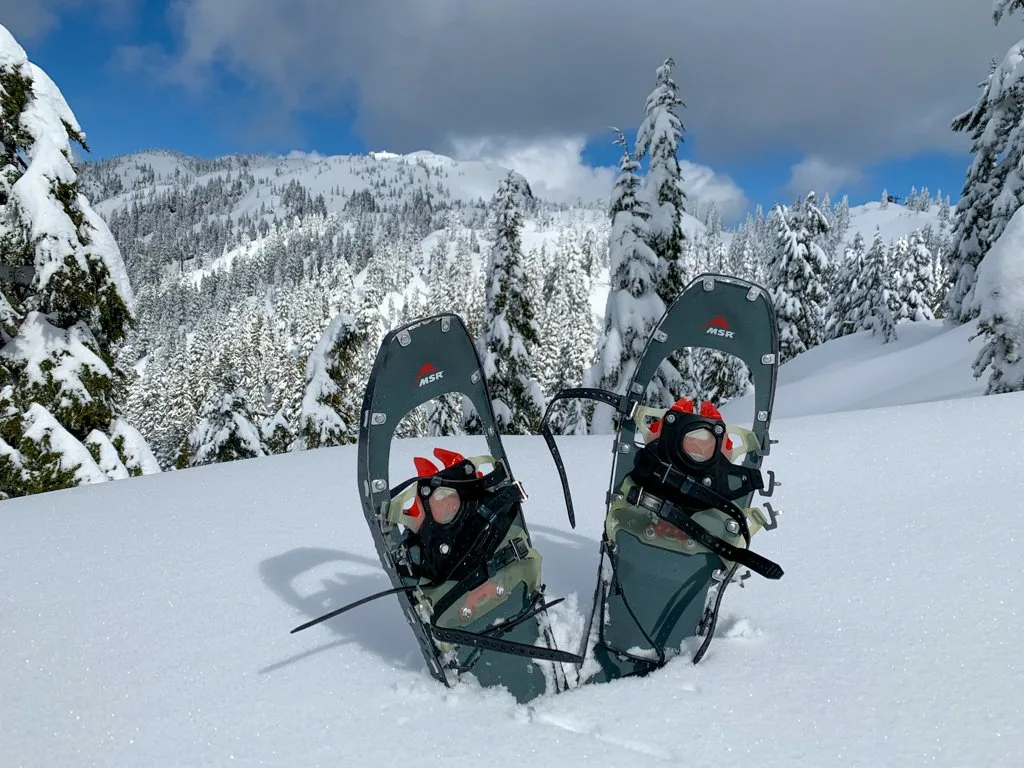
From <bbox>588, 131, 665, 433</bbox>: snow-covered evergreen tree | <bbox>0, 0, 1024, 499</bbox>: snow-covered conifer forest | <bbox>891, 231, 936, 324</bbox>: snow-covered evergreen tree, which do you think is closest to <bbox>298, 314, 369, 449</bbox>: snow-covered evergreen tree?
<bbox>0, 0, 1024, 499</bbox>: snow-covered conifer forest

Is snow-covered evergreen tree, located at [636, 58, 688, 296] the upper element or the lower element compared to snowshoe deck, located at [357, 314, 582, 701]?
upper

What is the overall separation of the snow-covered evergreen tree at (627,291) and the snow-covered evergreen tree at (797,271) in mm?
17006

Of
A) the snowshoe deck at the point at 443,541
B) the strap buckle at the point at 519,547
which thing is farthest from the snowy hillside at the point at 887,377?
the snowshoe deck at the point at 443,541

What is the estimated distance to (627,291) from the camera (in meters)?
15.5

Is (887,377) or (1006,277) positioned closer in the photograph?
(1006,277)

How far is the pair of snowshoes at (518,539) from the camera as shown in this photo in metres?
2.68

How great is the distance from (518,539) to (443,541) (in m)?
0.39

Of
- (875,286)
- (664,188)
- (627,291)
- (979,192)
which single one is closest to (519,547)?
(627,291)

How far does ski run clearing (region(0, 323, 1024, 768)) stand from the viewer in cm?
221

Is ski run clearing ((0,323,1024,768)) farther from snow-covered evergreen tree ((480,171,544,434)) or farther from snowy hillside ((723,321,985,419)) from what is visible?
snow-covered evergreen tree ((480,171,544,434))

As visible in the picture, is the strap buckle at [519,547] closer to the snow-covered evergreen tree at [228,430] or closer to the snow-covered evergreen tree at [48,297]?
the snow-covered evergreen tree at [48,297]

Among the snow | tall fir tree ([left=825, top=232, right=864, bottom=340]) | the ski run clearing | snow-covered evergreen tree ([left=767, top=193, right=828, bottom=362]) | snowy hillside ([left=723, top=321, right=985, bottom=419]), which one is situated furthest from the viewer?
tall fir tree ([left=825, top=232, right=864, bottom=340])

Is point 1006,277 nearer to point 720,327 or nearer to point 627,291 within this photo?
point 627,291

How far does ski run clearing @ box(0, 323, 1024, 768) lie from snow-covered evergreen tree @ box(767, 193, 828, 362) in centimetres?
2765
